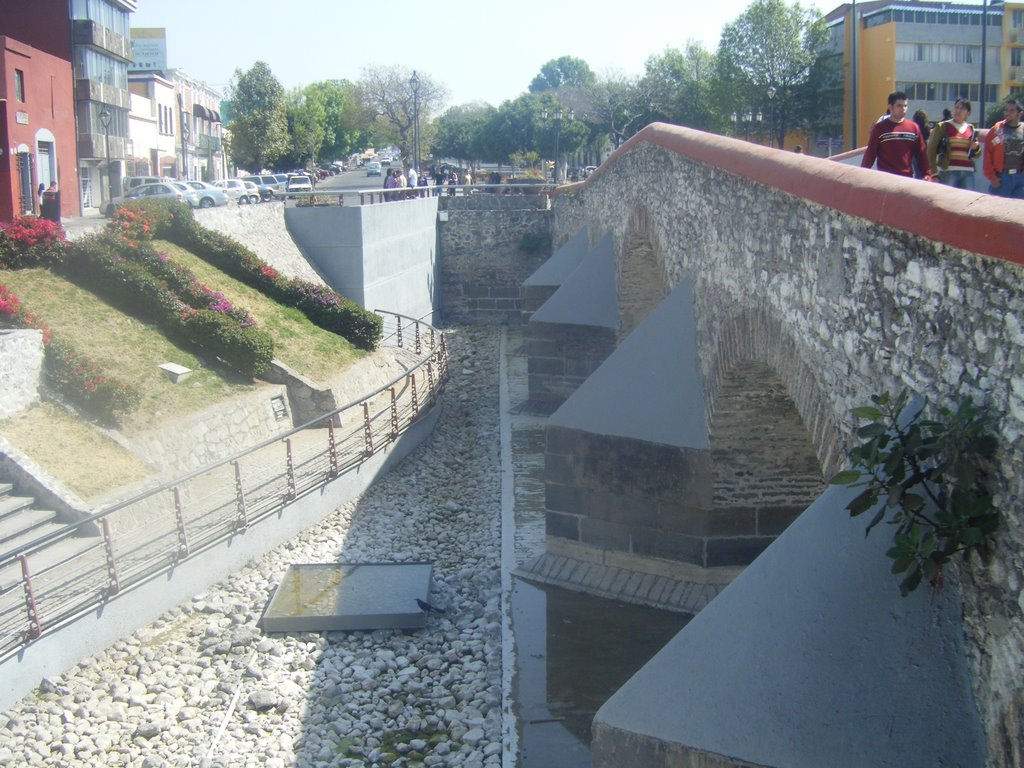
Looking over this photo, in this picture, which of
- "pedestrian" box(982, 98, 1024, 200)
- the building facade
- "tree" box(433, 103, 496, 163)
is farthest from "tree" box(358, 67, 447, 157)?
"pedestrian" box(982, 98, 1024, 200)

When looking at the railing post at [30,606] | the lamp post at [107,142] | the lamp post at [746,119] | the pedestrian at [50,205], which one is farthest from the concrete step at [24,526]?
the lamp post at [746,119]

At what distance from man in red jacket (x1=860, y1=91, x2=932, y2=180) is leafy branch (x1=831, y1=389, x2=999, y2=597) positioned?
4135 millimetres

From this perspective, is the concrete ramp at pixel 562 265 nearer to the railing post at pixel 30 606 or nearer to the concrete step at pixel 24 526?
the concrete step at pixel 24 526

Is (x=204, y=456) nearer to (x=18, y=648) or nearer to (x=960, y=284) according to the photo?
(x=18, y=648)

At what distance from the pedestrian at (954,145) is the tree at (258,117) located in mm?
41138

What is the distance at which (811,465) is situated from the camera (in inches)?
331

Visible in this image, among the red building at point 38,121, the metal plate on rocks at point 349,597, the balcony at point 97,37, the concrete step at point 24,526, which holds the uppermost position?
the balcony at point 97,37

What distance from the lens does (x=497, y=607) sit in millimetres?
9398

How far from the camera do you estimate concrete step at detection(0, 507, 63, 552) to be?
9.05m

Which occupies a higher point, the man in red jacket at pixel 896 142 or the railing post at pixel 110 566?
the man in red jacket at pixel 896 142

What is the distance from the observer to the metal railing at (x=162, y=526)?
8109mm

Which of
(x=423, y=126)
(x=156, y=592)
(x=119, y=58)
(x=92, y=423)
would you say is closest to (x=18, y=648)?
(x=156, y=592)

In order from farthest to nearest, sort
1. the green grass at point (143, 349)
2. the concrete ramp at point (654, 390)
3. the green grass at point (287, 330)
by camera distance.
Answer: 1. the green grass at point (287, 330)
2. the green grass at point (143, 349)
3. the concrete ramp at point (654, 390)

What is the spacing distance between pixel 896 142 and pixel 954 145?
1.10 m
